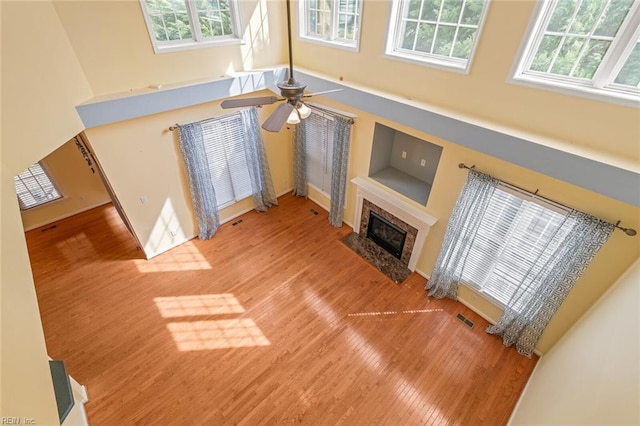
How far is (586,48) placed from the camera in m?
2.84

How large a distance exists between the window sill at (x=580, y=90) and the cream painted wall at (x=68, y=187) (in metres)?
7.65

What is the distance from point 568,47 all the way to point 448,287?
3631 millimetres

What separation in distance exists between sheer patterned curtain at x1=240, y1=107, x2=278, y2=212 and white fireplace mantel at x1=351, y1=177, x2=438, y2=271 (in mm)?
2178

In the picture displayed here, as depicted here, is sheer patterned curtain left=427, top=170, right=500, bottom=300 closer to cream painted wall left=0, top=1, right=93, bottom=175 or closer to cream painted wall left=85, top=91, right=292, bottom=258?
cream painted wall left=85, top=91, right=292, bottom=258

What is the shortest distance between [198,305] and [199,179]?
2370 millimetres

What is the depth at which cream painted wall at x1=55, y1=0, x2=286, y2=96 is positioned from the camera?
12.2 feet

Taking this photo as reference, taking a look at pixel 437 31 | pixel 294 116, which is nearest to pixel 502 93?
pixel 437 31

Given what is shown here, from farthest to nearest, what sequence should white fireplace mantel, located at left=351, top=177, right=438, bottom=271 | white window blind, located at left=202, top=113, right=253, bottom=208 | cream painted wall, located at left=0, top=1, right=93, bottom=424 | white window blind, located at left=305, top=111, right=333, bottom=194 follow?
white window blind, located at left=305, top=111, right=333, bottom=194, white window blind, located at left=202, top=113, right=253, bottom=208, white fireplace mantel, located at left=351, top=177, right=438, bottom=271, cream painted wall, located at left=0, top=1, right=93, bottom=424

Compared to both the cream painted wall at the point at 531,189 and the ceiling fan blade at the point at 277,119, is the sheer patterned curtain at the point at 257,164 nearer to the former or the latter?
the cream painted wall at the point at 531,189

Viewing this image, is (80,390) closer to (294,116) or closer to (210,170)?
(210,170)

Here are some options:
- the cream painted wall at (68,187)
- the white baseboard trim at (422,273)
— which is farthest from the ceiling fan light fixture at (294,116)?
the cream painted wall at (68,187)

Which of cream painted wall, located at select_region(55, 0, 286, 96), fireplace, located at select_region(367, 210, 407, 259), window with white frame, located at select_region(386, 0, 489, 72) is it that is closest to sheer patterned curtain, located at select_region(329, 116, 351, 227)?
fireplace, located at select_region(367, 210, 407, 259)

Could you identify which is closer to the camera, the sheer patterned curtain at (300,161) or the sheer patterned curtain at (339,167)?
the sheer patterned curtain at (339,167)

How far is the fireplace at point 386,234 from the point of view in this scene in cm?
562
